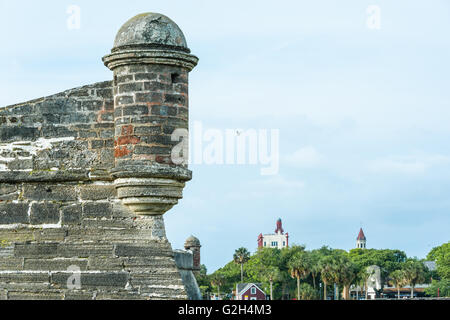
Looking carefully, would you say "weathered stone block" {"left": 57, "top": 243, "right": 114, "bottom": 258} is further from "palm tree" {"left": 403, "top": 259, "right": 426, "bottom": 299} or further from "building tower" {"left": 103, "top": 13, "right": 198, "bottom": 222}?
"palm tree" {"left": 403, "top": 259, "right": 426, "bottom": 299}

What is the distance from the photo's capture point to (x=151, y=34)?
40.2ft

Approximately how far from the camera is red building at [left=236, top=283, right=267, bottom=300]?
10081 cm

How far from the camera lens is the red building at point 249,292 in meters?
101

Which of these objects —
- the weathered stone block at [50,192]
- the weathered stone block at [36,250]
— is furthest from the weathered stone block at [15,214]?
the weathered stone block at [36,250]

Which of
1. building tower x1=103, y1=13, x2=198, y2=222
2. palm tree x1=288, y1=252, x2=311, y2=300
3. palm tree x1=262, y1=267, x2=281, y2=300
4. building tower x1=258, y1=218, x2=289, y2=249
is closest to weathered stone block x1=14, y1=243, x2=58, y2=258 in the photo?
building tower x1=103, y1=13, x2=198, y2=222

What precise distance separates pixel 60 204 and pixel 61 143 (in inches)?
31.5

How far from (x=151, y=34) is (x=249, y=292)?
3612 inches

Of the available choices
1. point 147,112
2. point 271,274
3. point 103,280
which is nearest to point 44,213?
point 103,280

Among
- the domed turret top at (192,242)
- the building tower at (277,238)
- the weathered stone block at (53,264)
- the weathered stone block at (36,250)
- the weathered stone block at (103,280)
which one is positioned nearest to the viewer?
the weathered stone block at (103,280)

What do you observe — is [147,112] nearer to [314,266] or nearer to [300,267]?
[314,266]

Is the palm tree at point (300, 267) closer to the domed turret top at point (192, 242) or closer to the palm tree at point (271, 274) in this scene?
the palm tree at point (271, 274)

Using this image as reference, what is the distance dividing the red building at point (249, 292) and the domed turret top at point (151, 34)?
88.4 m

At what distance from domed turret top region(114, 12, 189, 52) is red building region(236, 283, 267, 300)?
8841cm
